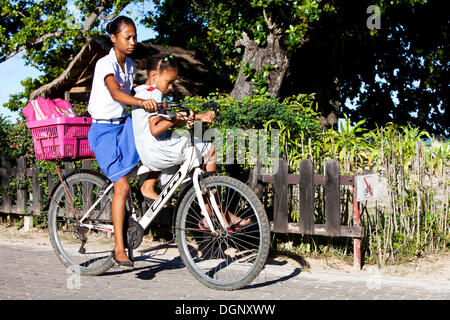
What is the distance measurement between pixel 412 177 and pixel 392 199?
0.46m

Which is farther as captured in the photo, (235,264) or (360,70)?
(360,70)

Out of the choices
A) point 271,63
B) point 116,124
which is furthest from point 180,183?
point 271,63

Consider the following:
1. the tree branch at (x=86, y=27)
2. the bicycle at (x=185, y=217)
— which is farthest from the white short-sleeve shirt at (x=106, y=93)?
the tree branch at (x=86, y=27)

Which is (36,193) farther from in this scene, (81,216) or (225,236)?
(225,236)

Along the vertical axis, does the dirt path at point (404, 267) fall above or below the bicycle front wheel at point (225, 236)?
below

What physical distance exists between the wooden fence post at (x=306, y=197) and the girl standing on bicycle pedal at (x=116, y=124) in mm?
1734

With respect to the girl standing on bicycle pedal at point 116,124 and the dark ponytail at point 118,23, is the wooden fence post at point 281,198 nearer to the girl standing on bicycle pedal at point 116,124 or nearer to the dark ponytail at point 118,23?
the girl standing on bicycle pedal at point 116,124

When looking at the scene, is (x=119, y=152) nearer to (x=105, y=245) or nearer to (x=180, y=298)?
(x=180, y=298)

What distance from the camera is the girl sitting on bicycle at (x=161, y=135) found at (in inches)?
169

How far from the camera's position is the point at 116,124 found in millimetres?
4523

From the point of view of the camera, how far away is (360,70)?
1500cm

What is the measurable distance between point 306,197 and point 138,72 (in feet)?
37.6

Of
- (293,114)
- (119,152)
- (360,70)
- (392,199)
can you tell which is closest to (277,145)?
(293,114)

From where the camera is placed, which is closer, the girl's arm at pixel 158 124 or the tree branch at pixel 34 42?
the girl's arm at pixel 158 124
